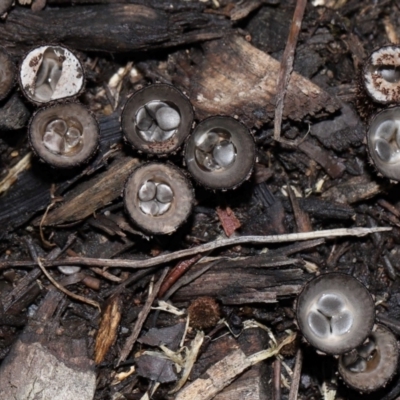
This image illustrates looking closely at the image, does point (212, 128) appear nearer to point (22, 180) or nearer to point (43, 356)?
point (22, 180)

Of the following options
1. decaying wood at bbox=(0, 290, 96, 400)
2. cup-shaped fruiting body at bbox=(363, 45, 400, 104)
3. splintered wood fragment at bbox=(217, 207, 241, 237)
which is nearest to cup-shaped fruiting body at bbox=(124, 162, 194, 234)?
splintered wood fragment at bbox=(217, 207, 241, 237)

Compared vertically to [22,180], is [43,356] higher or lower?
lower

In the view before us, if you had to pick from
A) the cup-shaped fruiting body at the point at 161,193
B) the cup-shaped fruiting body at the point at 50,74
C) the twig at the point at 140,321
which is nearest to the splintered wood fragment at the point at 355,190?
the cup-shaped fruiting body at the point at 161,193

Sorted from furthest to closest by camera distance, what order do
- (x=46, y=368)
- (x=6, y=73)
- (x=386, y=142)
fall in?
(x=386, y=142)
(x=6, y=73)
(x=46, y=368)

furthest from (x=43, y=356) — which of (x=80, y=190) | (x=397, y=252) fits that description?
(x=397, y=252)

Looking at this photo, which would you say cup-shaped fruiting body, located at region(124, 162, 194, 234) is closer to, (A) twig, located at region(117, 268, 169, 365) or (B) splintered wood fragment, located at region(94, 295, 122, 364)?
(A) twig, located at region(117, 268, 169, 365)

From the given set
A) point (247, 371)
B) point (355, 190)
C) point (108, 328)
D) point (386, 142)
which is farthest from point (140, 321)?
point (386, 142)

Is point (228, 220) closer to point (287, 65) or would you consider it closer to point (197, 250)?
point (197, 250)
